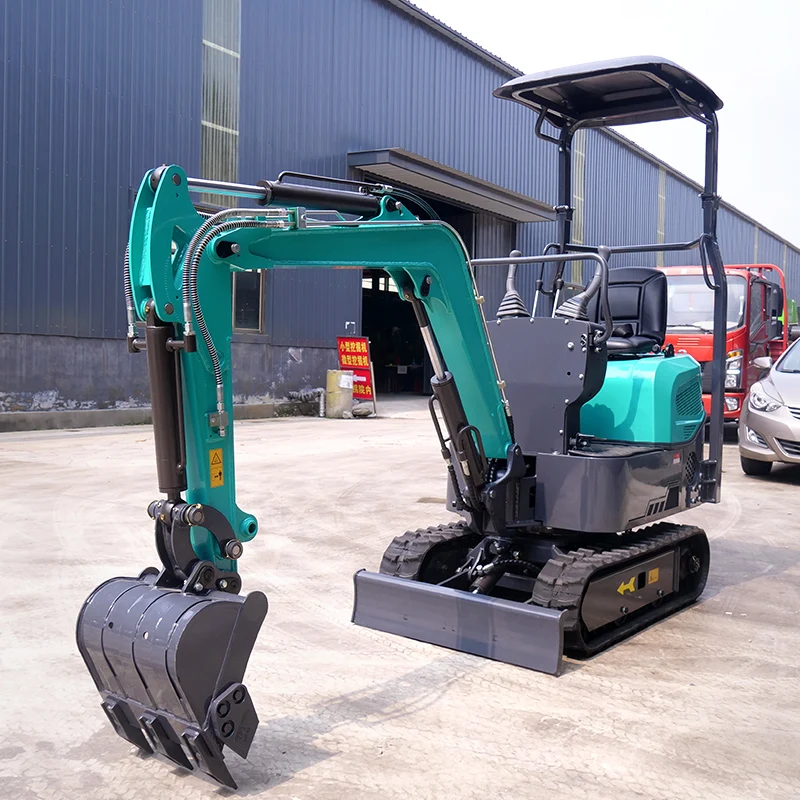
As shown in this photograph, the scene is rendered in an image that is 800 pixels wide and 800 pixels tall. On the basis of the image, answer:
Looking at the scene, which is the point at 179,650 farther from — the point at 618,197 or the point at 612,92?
the point at 618,197

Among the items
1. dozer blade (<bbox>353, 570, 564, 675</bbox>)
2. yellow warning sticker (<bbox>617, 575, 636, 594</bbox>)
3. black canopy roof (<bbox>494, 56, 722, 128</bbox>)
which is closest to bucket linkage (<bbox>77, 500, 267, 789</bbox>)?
dozer blade (<bbox>353, 570, 564, 675</bbox>)

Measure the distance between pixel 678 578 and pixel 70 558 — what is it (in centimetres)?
383

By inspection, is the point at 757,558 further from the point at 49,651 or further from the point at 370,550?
the point at 49,651

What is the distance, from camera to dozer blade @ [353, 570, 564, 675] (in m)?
4.25

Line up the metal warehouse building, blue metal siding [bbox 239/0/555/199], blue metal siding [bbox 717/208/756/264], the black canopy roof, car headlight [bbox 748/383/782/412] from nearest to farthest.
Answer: the black canopy roof → car headlight [bbox 748/383/782/412] → the metal warehouse building → blue metal siding [bbox 239/0/555/199] → blue metal siding [bbox 717/208/756/264]

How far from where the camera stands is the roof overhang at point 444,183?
19016mm

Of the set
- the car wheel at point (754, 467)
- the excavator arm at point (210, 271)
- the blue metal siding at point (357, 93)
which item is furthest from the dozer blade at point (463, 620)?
the blue metal siding at point (357, 93)

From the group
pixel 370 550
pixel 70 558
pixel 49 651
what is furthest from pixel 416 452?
pixel 49 651

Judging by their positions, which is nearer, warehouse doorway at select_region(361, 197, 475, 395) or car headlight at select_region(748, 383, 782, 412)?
car headlight at select_region(748, 383, 782, 412)

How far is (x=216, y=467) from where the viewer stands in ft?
10.8

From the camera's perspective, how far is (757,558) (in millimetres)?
6730

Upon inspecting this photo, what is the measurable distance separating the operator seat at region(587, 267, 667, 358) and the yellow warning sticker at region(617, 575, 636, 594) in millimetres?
1469

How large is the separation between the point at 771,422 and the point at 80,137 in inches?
421

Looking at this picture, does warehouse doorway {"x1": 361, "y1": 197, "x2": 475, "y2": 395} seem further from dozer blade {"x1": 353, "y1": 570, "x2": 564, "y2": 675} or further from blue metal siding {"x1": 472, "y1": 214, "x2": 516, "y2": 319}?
dozer blade {"x1": 353, "y1": 570, "x2": 564, "y2": 675}
